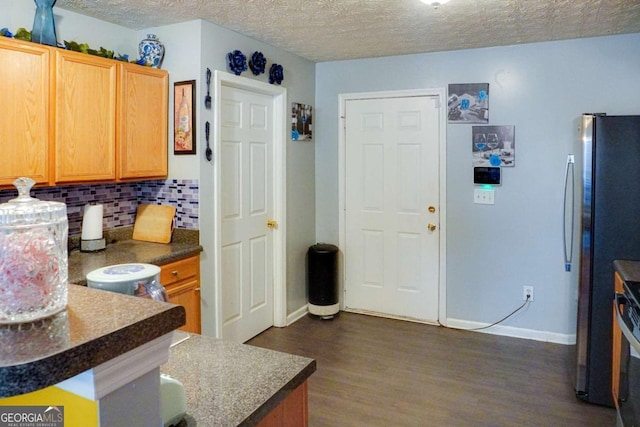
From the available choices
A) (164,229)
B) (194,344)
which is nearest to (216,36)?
(164,229)

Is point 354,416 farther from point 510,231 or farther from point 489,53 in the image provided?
point 489,53

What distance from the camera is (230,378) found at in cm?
115

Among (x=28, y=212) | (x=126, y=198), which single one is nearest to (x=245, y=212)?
(x=126, y=198)

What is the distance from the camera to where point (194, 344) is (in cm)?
137

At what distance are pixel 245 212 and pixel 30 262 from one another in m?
3.02

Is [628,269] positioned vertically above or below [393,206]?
below

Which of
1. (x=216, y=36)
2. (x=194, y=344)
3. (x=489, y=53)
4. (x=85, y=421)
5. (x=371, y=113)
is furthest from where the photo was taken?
(x=371, y=113)

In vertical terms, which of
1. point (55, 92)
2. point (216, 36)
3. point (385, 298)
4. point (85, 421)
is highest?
point (216, 36)

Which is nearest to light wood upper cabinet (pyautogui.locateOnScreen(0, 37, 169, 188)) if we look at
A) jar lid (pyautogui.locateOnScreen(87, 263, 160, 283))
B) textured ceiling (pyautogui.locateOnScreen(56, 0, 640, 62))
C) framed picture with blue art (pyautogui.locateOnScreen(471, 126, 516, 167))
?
textured ceiling (pyautogui.locateOnScreen(56, 0, 640, 62))

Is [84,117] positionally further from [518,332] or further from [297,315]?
[518,332]

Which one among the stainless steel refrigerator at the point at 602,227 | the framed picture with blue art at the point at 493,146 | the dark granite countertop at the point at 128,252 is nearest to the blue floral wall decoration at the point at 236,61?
the dark granite countertop at the point at 128,252

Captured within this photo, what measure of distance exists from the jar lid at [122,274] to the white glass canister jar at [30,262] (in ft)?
1.14

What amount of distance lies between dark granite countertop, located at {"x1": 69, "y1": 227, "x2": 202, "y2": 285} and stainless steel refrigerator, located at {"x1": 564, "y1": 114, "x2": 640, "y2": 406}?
2.38 m

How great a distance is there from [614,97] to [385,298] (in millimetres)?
2450
